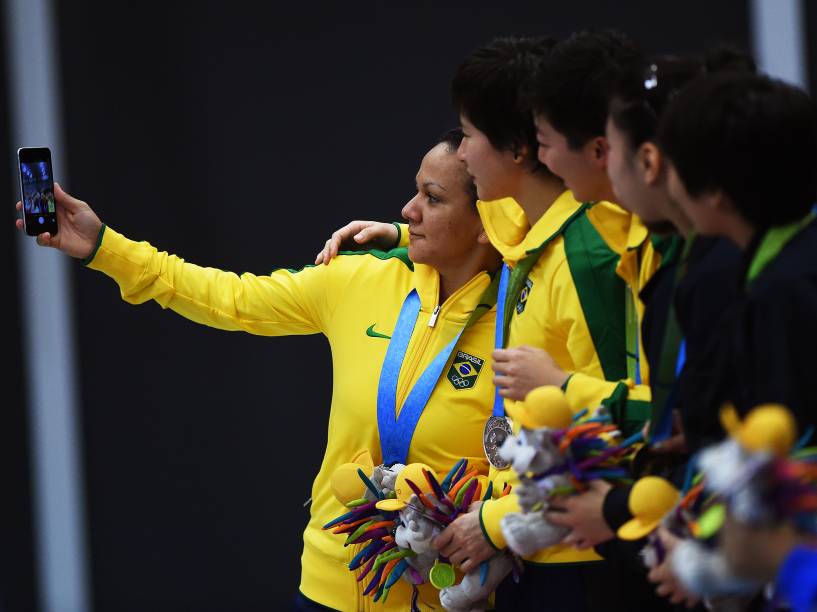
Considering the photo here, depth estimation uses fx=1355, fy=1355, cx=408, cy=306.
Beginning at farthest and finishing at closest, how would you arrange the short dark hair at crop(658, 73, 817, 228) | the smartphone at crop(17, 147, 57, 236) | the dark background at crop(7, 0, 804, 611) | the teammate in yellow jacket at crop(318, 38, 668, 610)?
the dark background at crop(7, 0, 804, 611) < the smartphone at crop(17, 147, 57, 236) < the teammate in yellow jacket at crop(318, 38, 668, 610) < the short dark hair at crop(658, 73, 817, 228)

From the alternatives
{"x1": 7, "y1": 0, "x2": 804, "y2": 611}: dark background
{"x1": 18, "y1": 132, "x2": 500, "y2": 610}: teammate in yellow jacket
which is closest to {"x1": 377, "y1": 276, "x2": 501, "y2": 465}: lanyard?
{"x1": 18, "y1": 132, "x2": 500, "y2": 610}: teammate in yellow jacket

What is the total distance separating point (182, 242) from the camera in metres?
4.88

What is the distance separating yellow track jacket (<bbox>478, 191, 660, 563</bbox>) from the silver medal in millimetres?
88

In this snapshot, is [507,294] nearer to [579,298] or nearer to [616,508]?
[579,298]

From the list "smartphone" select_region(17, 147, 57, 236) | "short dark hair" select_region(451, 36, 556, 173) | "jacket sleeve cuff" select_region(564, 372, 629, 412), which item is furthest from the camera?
"smartphone" select_region(17, 147, 57, 236)

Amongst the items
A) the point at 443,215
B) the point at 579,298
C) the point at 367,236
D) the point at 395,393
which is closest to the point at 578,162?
the point at 579,298

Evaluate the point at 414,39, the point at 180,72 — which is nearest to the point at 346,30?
the point at 414,39

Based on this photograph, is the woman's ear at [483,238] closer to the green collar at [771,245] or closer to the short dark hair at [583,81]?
the short dark hair at [583,81]

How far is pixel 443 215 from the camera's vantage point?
304cm

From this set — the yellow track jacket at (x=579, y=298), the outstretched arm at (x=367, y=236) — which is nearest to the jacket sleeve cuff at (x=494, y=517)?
the yellow track jacket at (x=579, y=298)

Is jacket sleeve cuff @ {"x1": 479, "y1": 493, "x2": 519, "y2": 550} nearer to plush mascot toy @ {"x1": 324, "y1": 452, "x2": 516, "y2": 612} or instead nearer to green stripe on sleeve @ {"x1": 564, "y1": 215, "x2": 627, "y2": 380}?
plush mascot toy @ {"x1": 324, "y1": 452, "x2": 516, "y2": 612}

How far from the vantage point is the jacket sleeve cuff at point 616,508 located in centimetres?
209

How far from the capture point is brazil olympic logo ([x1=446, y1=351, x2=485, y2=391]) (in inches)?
117

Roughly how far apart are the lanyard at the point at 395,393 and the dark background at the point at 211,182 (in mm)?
1867
